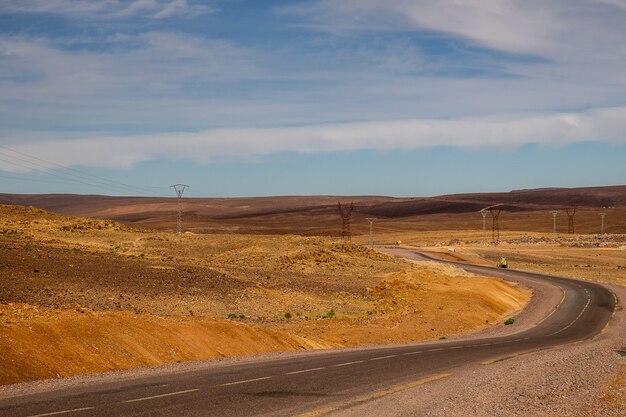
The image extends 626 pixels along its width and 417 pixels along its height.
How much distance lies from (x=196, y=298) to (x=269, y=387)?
28.5m

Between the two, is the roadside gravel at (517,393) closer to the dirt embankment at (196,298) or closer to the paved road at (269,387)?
the paved road at (269,387)

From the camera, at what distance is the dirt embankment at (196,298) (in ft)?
81.4

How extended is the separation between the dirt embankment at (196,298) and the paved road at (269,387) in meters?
4.05

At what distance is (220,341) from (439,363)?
8.60 meters

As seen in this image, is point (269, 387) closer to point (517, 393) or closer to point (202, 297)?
point (517, 393)

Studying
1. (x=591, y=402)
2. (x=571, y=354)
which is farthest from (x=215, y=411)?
(x=571, y=354)

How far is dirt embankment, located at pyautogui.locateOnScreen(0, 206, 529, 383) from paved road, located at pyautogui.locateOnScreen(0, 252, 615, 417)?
4047 millimetres

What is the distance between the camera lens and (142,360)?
80.4ft

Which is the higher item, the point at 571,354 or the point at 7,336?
the point at 7,336

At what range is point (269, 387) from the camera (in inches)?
726

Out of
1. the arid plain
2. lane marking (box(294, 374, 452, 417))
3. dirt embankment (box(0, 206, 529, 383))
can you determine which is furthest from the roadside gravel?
dirt embankment (box(0, 206, 529, 383))

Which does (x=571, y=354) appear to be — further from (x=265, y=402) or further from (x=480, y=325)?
(x=480, y=325)

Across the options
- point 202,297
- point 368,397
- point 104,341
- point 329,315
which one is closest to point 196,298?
point 202,297

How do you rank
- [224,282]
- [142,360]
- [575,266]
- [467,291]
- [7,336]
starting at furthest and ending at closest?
[575,266]
[467,291]
[224,282]
[142,360]
[7,336]
